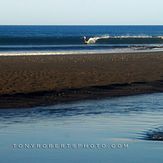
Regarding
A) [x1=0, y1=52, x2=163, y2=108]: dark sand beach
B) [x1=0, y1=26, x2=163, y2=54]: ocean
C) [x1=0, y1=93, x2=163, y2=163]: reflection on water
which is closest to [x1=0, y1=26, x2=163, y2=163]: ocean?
[x1=0, y1=93, x2=163, y2=163]: reflection on water

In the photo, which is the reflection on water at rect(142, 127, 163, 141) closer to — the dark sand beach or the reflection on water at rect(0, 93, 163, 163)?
the reflection on water at rect(0, 93, 163, 163)

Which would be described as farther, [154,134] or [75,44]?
[75,44]

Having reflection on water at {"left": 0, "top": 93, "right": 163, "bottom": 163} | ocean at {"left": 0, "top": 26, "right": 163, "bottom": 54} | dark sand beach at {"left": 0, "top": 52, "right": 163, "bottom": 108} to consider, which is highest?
reflection on water at {"left": 0, "top": 93, "right": 163, "bottom": 163}

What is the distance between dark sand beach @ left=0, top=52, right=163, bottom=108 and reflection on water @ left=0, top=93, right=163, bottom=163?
1955 mm

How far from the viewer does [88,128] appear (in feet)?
53.4

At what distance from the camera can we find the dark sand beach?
2362 cm

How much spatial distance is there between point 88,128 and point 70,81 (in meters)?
12.9

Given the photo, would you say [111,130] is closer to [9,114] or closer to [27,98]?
[9,114]

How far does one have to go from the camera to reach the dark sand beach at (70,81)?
77.5 feet

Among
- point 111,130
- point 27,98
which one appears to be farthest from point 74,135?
point 27,98

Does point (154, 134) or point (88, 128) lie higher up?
point (154, 134)

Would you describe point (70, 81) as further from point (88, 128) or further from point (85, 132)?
point (85, 132)

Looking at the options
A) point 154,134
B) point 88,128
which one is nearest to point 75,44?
point 88,128

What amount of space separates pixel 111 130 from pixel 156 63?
27104 mm
